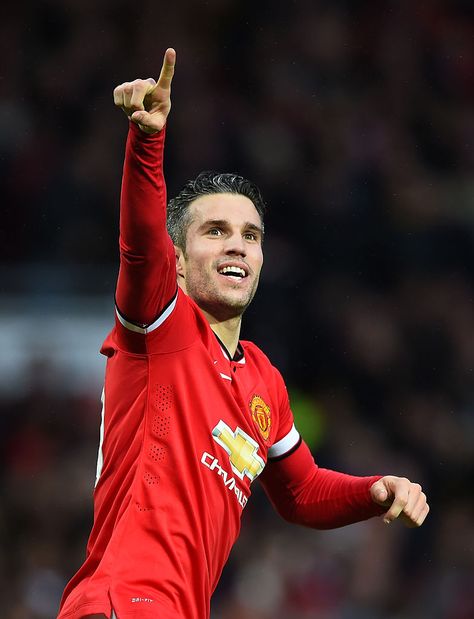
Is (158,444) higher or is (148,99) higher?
(148,99)

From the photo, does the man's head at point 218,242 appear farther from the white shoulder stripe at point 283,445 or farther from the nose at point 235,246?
the white shoulder stripe at point 283,445

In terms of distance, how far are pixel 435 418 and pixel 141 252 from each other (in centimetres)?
518

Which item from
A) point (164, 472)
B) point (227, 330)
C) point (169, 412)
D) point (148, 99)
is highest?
point (148, 99)

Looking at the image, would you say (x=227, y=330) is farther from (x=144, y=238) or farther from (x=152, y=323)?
(x=144, y=238)

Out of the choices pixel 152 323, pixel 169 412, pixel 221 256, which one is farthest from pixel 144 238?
pixel 221 256

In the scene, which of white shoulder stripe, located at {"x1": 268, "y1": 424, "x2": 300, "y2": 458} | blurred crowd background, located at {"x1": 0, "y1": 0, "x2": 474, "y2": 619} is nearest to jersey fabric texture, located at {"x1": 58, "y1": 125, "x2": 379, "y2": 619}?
white shoulder stripe, located at {"x1": 268, "y1": 424, "x2": 300, "y2": 458}

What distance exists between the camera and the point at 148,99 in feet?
8.88

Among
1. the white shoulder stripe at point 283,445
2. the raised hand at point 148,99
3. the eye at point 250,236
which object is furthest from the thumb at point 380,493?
the raised hand at point 148,99

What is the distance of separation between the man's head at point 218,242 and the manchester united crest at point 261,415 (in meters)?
0.29

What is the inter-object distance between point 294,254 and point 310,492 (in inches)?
162

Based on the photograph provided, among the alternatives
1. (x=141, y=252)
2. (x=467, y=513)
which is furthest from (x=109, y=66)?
(x=141, y=252)

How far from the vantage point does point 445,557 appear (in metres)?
6.80

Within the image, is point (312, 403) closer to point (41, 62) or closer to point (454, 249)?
point (454, 249)

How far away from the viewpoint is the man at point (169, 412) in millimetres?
2719
